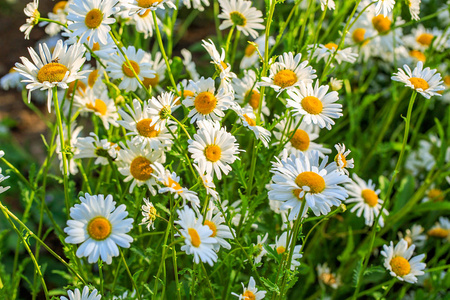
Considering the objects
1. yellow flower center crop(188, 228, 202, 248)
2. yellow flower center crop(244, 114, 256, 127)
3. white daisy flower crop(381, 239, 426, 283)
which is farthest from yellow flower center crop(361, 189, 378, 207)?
yellow flower center crop(188, 228, 202, 248)

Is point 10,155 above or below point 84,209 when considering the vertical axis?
below

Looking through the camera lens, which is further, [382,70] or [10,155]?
[382,70]

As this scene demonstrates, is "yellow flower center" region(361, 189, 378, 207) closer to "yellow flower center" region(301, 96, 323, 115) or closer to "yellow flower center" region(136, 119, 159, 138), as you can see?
"yellow flower center" region(301, 96, 323, 115)

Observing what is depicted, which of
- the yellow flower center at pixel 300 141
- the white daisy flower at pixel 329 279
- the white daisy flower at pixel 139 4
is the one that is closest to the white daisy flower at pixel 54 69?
the white daisy flower at pixel 139 4

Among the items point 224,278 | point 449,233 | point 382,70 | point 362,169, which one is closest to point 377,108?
point 382,70

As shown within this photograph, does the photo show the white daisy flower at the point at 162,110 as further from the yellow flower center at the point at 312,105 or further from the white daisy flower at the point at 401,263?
the white daisy flower at the point at 401,263

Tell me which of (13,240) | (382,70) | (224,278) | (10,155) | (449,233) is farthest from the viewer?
(382,70)

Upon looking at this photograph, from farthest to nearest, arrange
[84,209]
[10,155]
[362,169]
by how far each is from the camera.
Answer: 1. [10,155]
2. [362,169]
3. [84,209]

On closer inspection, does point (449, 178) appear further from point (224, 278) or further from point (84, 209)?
point (84, 209)
